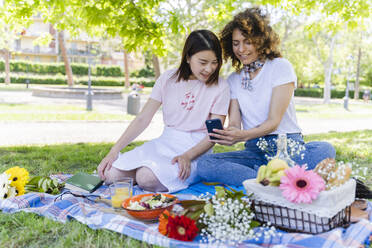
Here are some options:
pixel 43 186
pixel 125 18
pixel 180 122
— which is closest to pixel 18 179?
pixel 43 186

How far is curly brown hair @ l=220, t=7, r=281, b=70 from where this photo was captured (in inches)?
135

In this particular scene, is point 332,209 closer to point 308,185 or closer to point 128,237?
point 308,185

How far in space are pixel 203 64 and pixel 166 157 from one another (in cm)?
99

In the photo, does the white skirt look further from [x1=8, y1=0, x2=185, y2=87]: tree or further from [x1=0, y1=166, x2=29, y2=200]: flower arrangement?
[x1=8, y1=0, x2=185, y2=87]: tree

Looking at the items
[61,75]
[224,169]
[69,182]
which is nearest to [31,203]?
[69,182]

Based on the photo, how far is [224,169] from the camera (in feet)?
11.4

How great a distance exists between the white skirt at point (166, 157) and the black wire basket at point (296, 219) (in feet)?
3.79

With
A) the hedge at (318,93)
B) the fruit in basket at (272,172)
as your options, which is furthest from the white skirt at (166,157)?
the hedge at (318,93)

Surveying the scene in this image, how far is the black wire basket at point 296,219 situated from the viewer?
7.59ft

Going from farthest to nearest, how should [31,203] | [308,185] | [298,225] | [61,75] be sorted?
[61,75]
[31,203]
[298,225]
[308,185]

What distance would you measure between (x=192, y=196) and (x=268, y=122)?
97 centimetres

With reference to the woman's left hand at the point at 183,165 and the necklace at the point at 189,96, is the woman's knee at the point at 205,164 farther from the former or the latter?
the necklace at the point at 189,96

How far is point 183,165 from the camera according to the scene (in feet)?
11.5

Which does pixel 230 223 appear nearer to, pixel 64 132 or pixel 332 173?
pixel 332 173
